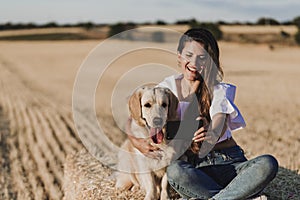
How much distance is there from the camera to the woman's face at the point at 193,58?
15.0ft

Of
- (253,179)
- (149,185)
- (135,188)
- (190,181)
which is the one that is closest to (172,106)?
(190,181)

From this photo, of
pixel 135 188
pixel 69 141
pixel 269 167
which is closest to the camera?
pixel 269 167

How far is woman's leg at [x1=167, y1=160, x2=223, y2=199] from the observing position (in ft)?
14.5

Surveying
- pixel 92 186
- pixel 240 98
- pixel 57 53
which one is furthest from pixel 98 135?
pixel 57 53

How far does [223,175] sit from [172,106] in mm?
887

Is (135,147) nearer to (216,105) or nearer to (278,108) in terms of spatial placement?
(216,105)

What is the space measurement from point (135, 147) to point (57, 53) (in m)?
49.3

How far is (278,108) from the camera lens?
14531mm

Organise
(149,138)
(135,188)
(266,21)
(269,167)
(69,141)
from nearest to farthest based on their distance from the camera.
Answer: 1. (269,167)
2. (149,138)
3. (135,188)
4. (69,141)
5. (266,21)

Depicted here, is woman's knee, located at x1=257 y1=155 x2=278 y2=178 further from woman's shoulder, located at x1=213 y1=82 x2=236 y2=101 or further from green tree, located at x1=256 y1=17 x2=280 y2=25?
green tree, located at x1=256 y1=17 x2=280 y2=25

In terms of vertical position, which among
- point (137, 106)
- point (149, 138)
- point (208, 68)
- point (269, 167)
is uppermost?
point (208, 68)

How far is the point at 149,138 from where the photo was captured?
14.8 feet

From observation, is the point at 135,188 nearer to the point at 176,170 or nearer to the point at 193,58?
the point at 176,170

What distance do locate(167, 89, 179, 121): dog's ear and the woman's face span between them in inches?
13.4
